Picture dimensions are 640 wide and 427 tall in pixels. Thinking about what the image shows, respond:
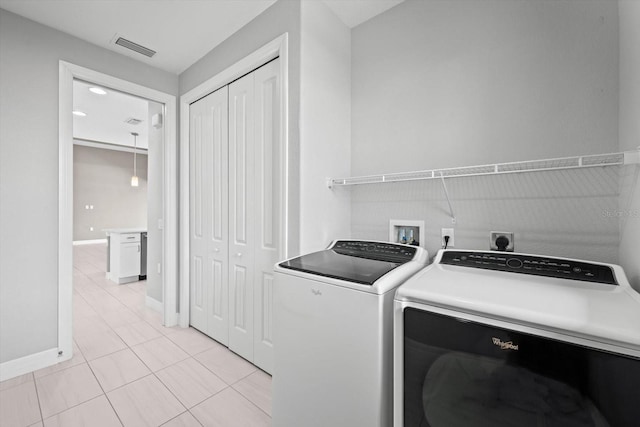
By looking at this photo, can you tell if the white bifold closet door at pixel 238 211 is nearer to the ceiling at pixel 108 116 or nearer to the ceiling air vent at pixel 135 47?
the ceiling air vent at pixel 135 47


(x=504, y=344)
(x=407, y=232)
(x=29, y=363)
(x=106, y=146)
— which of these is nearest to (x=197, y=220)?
(x=29, y=363)

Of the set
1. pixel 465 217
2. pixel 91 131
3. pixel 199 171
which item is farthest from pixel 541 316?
pixel 91 131

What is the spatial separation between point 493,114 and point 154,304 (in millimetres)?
3650

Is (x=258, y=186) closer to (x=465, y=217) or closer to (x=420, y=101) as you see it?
(x=420, y=101)

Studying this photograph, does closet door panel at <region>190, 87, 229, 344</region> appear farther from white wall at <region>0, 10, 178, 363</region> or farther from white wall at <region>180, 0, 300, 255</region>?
white wall at <region>0, 10, 178, 363</region>

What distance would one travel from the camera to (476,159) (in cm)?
149

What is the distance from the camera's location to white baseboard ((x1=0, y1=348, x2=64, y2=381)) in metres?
1.87

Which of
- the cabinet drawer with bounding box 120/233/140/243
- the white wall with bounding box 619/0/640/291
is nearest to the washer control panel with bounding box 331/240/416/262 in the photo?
the white wall with bounding box 619/0/640/291

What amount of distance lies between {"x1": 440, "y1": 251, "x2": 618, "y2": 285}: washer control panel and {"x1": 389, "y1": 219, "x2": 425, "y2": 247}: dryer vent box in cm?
33

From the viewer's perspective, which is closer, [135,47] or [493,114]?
[493,114]

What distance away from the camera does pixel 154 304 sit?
3.12 meters

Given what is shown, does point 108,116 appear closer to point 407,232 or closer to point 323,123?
point 323,123

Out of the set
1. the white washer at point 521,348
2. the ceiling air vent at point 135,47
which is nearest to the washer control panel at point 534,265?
the white washer at point 521,348

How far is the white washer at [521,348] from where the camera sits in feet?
2.16
